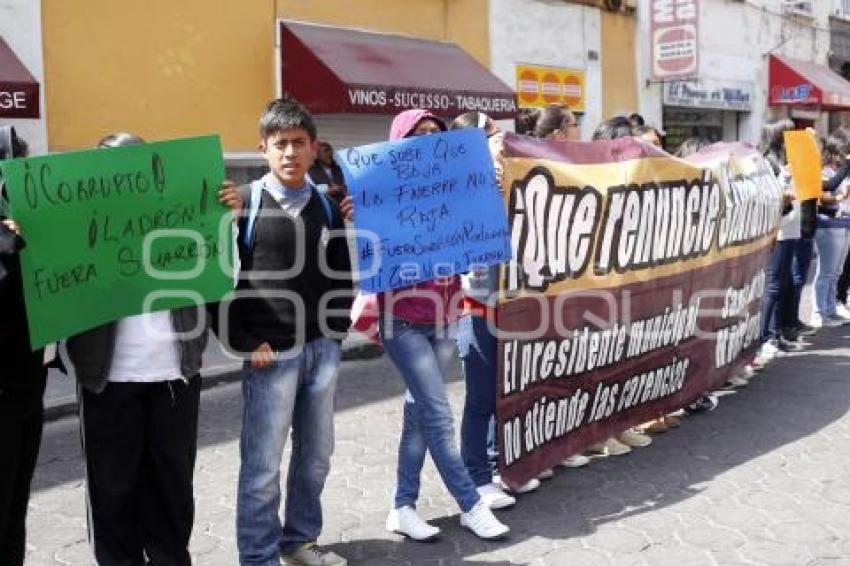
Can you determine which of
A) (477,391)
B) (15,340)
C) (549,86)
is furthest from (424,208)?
(549,86)

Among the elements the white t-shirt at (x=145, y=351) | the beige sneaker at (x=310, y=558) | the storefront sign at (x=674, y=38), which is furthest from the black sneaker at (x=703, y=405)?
the storefront sign at (x=674, y=38)

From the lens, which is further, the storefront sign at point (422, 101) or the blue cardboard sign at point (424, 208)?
the storefront sign at point (422, 101)

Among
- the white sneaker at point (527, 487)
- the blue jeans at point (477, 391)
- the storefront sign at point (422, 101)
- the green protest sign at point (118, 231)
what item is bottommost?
the white sneaker at point (527, 487)

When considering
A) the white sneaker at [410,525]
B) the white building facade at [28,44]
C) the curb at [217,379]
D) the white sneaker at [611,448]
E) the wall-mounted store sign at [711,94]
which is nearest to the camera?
the white sneaker at [410,525]

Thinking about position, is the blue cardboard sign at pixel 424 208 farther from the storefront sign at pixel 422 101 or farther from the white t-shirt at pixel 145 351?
the storefront sign at pixel 422 101

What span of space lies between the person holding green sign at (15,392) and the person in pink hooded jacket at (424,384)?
1.39 m

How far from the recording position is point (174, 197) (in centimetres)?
322

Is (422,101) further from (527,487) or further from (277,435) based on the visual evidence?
(277,435)

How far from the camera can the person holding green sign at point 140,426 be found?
3.10 meters

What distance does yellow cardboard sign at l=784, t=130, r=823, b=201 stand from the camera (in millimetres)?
7824

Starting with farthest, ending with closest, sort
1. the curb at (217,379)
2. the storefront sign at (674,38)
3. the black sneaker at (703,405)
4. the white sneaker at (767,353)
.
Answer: the storefront sign at (674,38)
the white sneaker at (767,353)
the curb at (217,379)
the black sneaker at (703,405)

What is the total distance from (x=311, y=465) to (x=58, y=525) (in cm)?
151

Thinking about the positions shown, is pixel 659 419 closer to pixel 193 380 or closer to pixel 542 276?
pixel 542 276

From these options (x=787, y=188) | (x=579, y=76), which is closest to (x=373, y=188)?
(x=787, y=188)
